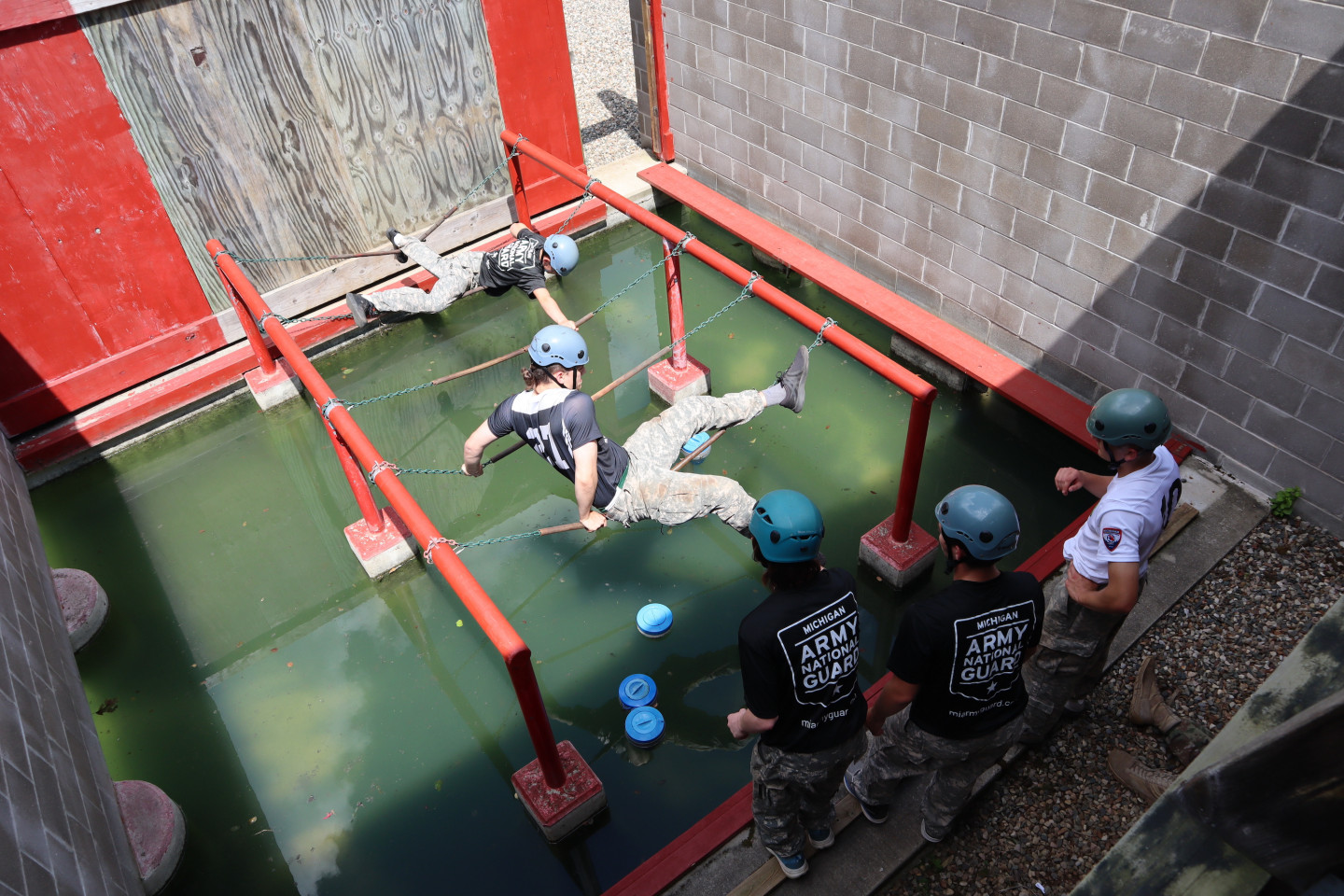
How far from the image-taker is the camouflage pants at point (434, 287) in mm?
7219

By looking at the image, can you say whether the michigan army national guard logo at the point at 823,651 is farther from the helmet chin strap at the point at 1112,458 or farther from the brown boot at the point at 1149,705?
the brown boot at the point at 1149,705

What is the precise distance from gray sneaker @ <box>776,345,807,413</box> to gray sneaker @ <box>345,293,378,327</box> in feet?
11.6

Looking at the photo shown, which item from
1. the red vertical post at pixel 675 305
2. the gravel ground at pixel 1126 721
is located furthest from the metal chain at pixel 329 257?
the gravel ground at pixel 1126 721

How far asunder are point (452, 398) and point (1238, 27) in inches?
222

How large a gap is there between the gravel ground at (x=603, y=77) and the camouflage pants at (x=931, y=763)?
7.50 meters

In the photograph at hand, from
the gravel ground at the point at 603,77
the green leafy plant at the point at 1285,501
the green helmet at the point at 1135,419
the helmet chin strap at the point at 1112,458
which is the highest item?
the green helmet at the point at 1135,419

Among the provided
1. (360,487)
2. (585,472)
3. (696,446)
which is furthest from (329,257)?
(585,472)

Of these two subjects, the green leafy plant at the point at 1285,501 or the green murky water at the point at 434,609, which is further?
the green leafy plant at the point at 1285,501

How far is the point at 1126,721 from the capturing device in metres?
4.33

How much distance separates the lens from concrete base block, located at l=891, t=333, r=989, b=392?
654 centimetres

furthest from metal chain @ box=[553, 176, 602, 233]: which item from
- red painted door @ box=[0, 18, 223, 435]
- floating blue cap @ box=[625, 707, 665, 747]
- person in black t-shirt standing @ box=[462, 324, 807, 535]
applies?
floating blue cap @ box=[625, 707, 665, 747]

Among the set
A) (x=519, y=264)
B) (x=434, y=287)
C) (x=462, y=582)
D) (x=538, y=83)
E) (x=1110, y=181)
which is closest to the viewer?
(x=462, y=582)

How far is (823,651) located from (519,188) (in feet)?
20.7

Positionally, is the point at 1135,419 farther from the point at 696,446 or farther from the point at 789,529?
the point at 696,446
